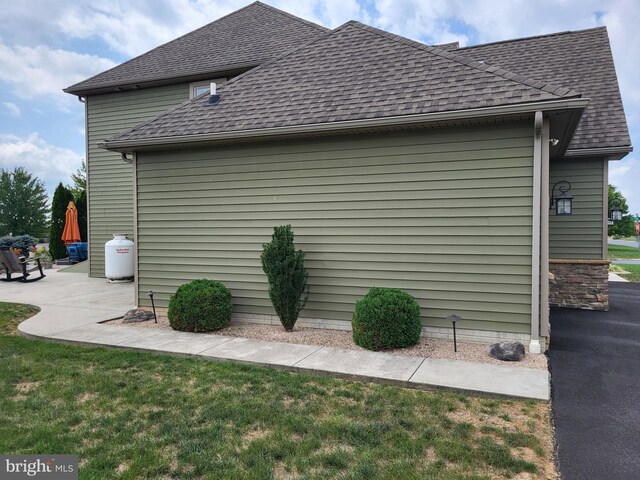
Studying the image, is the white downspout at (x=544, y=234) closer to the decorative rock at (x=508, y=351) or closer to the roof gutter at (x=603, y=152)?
the decorative rock at (x=508, y=351)

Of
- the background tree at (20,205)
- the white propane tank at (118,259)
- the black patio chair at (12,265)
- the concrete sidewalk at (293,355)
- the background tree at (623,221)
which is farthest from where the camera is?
the background tree at (623,221)

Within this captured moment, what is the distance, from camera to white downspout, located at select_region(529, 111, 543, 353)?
5.06 m

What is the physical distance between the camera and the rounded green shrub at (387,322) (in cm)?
509

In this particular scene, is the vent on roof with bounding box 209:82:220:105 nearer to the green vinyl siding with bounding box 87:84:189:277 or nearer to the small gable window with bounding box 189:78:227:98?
the small gable window with bounding box 189:78:227:98

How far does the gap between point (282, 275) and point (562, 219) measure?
597 centimetres

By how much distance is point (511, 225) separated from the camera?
5.25 m

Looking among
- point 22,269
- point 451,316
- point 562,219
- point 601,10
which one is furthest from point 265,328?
point 601,10

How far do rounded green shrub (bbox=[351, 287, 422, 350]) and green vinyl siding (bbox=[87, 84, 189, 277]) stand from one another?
8.67 metres

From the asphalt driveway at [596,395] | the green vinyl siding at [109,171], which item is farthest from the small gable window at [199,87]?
the asphalt driveway at [596,395]

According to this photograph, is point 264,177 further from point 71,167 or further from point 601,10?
point 71,167

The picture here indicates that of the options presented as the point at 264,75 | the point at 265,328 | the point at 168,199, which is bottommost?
the point at 265,328

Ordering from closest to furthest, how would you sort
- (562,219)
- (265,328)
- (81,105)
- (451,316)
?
(451,316), (265,328), (562,219), (81,105)

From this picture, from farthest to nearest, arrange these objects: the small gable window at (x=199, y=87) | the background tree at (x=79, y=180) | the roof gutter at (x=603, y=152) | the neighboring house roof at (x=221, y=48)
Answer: the background tree at (x=79, y=180)
the small gable window at (x=199, y=87)
the neighboring house roof at (x=221, y=48)
the roof gutter at (x=603, y=152)

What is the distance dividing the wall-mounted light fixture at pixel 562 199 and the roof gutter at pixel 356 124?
377cm
